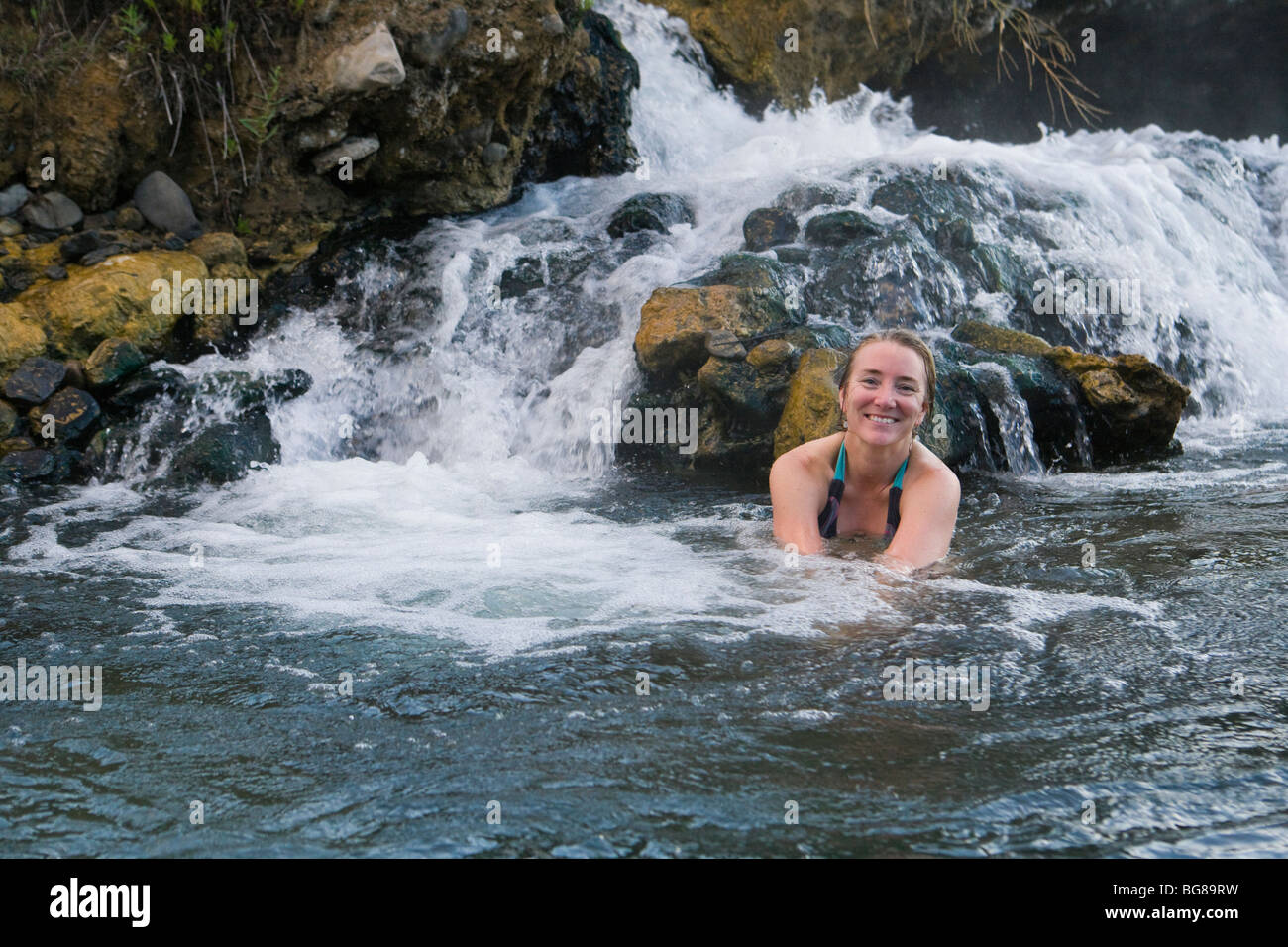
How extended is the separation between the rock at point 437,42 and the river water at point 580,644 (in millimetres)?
1801

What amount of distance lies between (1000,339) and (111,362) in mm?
5548

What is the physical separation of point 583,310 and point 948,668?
17.0ft

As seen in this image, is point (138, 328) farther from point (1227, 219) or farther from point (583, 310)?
point (1227, 219)

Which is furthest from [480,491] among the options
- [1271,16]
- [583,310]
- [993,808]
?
[1271,16]

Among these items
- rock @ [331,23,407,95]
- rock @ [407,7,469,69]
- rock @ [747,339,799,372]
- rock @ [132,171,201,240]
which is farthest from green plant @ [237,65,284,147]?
rock @ [747,339,799,372]

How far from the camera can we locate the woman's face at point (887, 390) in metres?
3.82

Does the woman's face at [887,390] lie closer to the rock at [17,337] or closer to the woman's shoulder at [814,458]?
the woman's shoulder at [814,458]

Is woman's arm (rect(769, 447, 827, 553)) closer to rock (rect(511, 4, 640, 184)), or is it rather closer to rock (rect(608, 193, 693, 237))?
rock (rect(608, 193, 693, 237))

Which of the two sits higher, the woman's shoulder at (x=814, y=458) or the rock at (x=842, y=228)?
the rock at (x=842, y=228)

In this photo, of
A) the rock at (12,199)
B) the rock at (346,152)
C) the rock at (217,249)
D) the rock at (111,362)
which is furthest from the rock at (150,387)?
the rock at (346,152)

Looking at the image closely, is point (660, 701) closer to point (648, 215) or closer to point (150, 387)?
point (150, 387)

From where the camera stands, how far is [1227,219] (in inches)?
432

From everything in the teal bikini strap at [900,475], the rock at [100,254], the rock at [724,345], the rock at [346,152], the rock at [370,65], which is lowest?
the teal bikini strap at [900,475]

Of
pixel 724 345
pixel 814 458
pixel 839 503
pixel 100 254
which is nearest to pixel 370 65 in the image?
pixel 100 254
